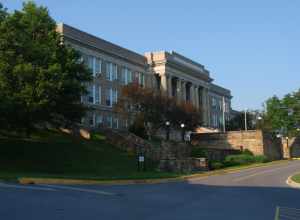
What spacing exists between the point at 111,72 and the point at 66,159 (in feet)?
115

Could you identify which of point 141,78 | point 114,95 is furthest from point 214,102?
point 114,95

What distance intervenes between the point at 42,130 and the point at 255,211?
123ft

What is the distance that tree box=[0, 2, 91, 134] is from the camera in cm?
3631

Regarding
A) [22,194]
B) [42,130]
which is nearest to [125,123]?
[42,130]

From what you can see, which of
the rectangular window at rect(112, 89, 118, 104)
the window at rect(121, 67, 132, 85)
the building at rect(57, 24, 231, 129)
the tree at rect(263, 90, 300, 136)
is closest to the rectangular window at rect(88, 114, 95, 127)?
the building at rect(57, 24, 231, 129)

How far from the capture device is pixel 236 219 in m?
15.5

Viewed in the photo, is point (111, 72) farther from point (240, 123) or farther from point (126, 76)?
point (240, 123)

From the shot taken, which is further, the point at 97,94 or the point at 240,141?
the point at 240,141

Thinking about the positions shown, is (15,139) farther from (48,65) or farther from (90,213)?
(90,213)

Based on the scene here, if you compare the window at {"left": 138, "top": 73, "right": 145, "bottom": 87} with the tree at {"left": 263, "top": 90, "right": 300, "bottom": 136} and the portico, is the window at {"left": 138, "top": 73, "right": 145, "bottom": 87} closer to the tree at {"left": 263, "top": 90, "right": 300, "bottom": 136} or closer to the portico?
the portico

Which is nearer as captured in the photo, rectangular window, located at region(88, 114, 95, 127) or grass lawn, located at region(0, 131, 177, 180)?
grass lawn, located at region(0, 131, 177, 180)

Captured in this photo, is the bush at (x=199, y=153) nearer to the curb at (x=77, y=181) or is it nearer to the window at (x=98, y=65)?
the window at (x=98, y=65)

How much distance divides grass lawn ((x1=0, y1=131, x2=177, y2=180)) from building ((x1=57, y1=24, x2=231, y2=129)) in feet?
52.4

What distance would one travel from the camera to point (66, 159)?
42.5 m
